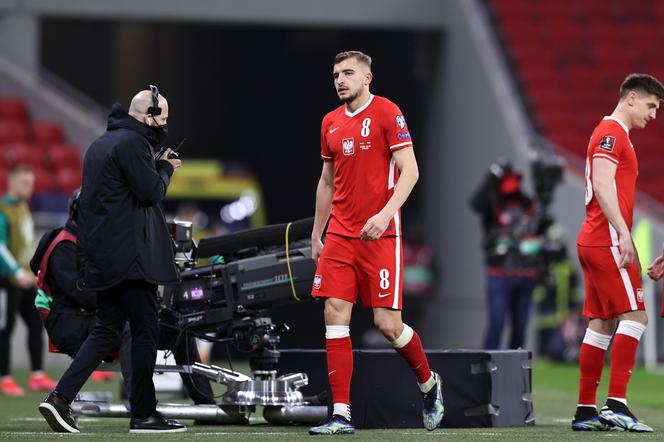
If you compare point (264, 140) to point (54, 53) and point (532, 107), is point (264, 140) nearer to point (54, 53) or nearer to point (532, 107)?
point (54, 53)

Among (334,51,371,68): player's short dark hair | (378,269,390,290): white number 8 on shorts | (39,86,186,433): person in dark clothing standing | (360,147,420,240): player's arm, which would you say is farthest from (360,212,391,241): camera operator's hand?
(39,86,186,433): person in dark clothing standing

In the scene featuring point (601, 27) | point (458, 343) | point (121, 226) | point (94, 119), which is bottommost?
point (458, 343)

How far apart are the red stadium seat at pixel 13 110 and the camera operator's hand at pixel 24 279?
9463 mm

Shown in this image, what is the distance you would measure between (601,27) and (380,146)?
16.4 m

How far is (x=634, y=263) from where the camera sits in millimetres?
8273

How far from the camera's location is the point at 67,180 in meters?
20.2

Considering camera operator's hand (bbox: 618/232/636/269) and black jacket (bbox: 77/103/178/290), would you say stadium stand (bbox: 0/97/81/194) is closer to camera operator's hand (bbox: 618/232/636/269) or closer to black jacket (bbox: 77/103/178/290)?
black jacket (bbox: 77/103/178/290)

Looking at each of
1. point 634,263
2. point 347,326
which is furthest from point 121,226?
point 634,263

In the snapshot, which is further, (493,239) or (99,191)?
(493,239)

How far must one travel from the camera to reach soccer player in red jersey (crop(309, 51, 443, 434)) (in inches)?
308

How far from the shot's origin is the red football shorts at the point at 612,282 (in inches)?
325

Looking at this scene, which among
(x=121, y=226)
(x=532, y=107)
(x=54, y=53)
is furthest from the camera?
(x=54, y=53)

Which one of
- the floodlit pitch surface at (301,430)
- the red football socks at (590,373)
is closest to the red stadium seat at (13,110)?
the floodlit pitch surface at (301,430)

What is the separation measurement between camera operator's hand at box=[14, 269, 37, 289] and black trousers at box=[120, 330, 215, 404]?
3.63m
